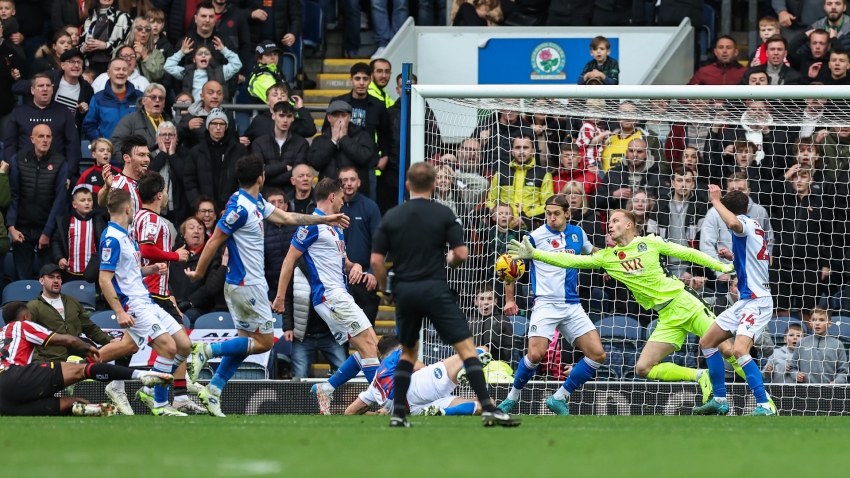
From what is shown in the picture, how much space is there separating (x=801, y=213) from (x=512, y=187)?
3.36 metres

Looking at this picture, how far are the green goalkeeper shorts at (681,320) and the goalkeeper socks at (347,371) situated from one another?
281cm

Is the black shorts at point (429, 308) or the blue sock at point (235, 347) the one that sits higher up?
the black shorts at point (429, 308)

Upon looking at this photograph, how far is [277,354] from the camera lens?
14.0 m

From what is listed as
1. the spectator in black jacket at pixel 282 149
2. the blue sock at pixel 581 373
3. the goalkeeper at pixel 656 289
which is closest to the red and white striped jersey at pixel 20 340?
the spectator in black jacket at pixel 282 149

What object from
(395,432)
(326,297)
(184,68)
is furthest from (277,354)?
(395,432)

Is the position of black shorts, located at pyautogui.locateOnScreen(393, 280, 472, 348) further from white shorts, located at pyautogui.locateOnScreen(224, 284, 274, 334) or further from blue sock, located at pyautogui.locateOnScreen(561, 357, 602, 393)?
blue sock, located at pyautogui.locateOnScreen(561, 357, 602, 393)

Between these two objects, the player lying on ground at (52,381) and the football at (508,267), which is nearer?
the player lying on ground at (52,381)

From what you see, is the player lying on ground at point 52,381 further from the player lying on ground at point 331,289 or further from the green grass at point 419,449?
the player lying on ground at point 331,289

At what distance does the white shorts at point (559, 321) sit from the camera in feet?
39.5

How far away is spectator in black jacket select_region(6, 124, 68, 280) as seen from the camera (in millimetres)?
15172

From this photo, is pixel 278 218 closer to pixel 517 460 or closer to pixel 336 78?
pixel 517 460

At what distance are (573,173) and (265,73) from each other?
4528 mm

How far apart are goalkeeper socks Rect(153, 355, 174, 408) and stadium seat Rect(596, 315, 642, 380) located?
5.20 meters

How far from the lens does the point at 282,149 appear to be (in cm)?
1513
